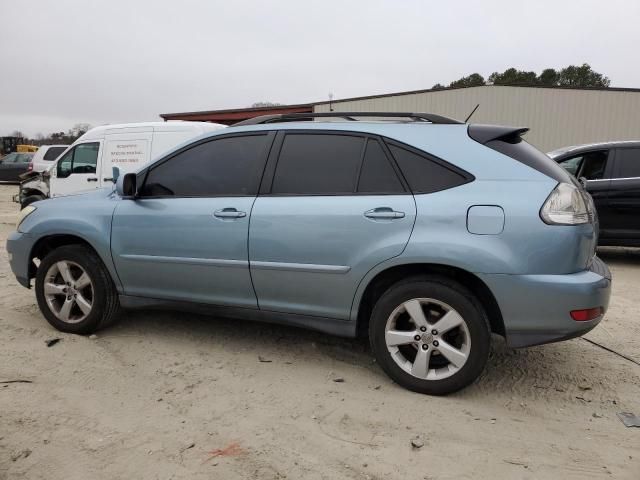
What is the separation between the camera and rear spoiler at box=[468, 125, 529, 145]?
3053 mm

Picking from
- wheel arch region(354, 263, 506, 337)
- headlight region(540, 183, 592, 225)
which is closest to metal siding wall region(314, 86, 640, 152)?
headlight region(540, 183, 592, 225)

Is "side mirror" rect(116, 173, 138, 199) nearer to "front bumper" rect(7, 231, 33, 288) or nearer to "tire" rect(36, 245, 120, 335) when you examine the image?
"tire" rect(36, 245, 120, 335)

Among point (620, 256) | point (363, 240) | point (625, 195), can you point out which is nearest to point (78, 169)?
point (363, 240)

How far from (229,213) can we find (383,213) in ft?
3.46

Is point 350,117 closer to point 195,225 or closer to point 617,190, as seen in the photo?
point 195,225

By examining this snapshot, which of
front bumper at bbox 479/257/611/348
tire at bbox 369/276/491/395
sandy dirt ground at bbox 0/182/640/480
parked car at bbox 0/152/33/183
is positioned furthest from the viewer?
parked car at bbox 0/152/33/183

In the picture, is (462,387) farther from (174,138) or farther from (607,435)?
(174,138)

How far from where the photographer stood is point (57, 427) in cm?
271

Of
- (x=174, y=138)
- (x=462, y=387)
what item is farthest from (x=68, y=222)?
(x=174, y=138)

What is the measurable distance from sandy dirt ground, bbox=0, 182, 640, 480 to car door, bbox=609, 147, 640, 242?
10.5 feet

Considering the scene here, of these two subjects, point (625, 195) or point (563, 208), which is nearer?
point (563, 208)

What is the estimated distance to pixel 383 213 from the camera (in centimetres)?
302

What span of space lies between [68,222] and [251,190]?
156 centimetres

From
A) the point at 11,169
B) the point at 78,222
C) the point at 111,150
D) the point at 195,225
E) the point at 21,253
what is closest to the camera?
the point at 195,225
